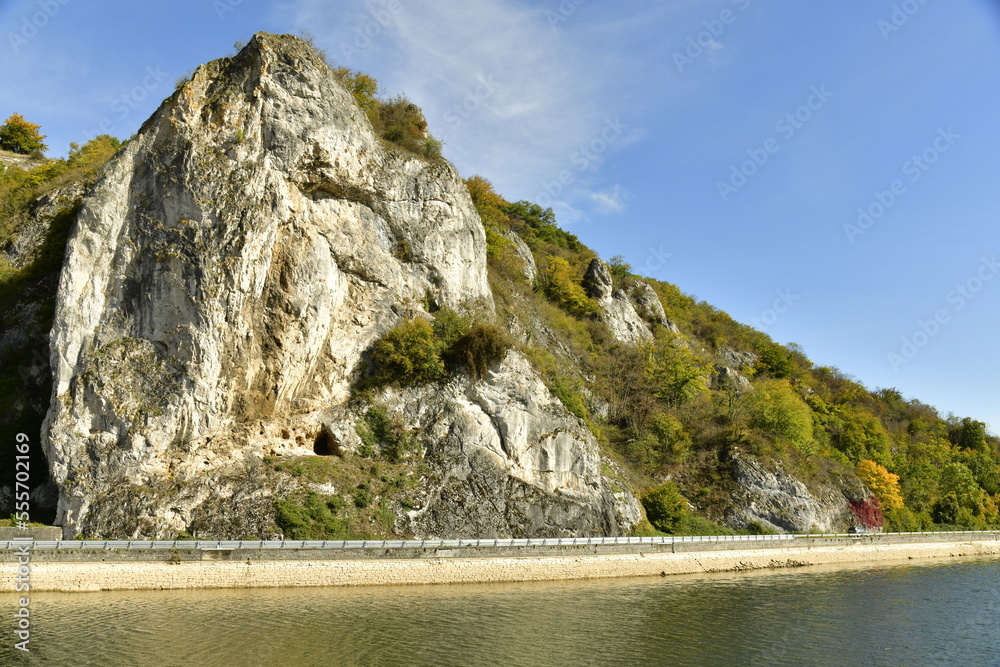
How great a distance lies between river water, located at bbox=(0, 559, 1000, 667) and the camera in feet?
55.1

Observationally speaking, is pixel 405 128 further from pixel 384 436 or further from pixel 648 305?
pixel 648 305

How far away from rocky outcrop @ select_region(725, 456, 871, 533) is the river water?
12.5 meters

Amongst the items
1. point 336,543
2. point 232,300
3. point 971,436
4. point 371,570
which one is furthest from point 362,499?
point 971,436

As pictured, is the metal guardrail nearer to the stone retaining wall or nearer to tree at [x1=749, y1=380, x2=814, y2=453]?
the stone retaining wall

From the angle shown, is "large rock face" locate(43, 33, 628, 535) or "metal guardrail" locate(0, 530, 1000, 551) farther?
"large rock face" locate(43, 33, 628, 535)

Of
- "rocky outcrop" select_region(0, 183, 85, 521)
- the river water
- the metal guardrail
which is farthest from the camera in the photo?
"rocky outcrop" select_region(0, 183, 85, 521)

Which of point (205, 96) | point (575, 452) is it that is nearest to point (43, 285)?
point (205, 96)

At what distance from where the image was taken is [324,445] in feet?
109

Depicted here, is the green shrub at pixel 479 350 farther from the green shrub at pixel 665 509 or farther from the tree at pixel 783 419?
the tree at pixel 783 419

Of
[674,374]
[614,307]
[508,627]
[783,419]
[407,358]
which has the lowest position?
[508,627]

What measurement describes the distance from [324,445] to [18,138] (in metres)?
49.1

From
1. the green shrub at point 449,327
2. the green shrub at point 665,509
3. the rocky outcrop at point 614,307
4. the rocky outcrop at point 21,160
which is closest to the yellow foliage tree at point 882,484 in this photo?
the rocky outcrop at point 614,307

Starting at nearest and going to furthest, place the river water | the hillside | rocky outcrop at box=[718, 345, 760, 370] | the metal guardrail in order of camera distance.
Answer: the river water, the metal guardrail, the hillside, rocky outcrop at box=[718, 345, 760, 370]

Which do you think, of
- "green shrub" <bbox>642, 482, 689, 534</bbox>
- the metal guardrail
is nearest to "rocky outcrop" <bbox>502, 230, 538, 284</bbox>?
"green shrub" <bbox>642, 482, 689, 534</bbox>
